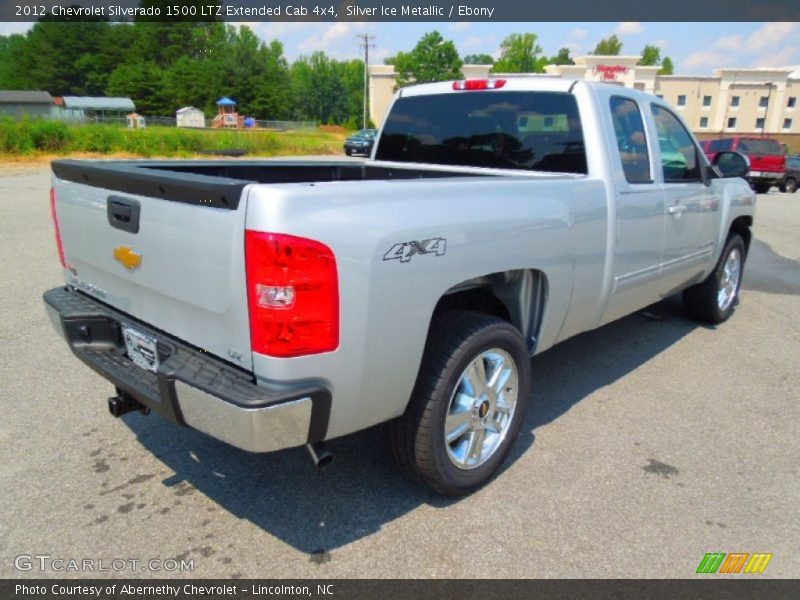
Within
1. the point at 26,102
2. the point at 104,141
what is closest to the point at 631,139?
the point at 104,141

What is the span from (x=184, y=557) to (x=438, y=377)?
50.1 inches

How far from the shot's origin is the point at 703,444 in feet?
11.5

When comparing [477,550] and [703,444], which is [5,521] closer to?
[477,550]

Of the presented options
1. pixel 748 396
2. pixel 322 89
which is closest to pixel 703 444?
pixel 748 396

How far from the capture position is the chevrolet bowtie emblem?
2527 millimetres

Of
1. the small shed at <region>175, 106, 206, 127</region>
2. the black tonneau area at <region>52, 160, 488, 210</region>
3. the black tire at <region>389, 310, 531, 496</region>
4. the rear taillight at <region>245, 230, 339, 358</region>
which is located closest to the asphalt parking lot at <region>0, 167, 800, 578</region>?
the black tire at <region>389, 310, 531, 496</region>

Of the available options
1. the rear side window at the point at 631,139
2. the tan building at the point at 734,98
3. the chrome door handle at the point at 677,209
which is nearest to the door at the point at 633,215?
the rear side window at the point at 631,139

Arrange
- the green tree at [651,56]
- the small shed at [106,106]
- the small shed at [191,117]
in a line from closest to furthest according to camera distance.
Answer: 1. the small shed at [191,117]
2. the small shed at [106,106]
3. the green tree at [651,56]

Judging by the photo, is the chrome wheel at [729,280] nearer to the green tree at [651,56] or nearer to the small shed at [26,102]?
the small shed at [26,102]

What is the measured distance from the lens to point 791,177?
22.7 meters

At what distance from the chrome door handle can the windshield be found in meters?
19.6

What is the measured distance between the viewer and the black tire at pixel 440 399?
2.59 meters

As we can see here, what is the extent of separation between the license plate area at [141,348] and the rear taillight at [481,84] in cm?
274
